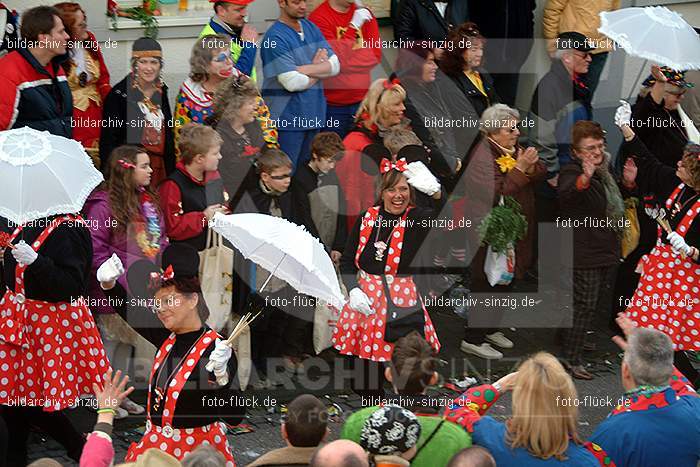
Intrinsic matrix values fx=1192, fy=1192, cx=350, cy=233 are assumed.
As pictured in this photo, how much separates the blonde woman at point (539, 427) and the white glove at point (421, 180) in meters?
3.17

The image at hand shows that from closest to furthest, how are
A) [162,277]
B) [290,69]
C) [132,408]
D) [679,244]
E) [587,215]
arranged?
[162,277] < [132,408] < [679,244] < [587,215] < [290,69]

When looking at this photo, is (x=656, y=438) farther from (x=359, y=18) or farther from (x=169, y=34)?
(x=169, y=34)

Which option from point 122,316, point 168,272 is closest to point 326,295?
point 168,272

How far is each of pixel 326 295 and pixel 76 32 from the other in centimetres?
335

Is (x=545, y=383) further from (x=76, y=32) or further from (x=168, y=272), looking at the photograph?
(x=76, y=32)

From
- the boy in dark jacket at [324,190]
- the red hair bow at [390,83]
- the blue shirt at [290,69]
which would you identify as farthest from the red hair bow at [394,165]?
the blue shirt at [290,69]

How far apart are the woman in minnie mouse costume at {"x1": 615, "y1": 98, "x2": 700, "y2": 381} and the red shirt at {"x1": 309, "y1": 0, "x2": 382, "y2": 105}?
2921 mm

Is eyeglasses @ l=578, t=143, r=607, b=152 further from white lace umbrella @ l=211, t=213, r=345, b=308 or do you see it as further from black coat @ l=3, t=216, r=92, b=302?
black coat @ l=3, t=216, r=92, b=302

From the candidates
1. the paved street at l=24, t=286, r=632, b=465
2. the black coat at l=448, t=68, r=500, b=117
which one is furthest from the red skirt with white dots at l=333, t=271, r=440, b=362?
the black coat at l=448, t=68, r=500, b=117

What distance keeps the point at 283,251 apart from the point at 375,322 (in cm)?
115

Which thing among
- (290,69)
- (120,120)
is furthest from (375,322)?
(290,69)

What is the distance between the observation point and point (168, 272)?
254 inches

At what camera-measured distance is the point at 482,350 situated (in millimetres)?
9492

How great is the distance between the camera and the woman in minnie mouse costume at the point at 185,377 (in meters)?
6.16
